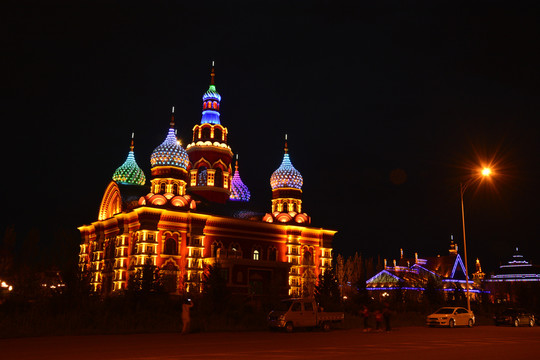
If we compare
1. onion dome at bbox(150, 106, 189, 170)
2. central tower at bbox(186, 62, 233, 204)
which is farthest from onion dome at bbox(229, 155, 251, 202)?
onion dome at bbox(150, 106, 189, 170)

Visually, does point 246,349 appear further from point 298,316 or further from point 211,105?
point 211,105

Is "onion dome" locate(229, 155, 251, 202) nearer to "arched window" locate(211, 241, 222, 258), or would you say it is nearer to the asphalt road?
"arched window" locate(211, 241, 222, 258)

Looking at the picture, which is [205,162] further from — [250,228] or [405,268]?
[405,268]

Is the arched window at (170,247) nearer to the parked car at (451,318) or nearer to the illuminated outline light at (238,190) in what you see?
the illuminated outline light at (238,190)

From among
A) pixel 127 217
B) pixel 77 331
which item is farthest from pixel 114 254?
pixel 77 331

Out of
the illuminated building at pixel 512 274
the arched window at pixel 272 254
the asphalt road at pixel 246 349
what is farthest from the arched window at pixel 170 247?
the illuminated building at pixel 512 274

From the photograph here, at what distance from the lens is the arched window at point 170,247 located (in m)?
51.5

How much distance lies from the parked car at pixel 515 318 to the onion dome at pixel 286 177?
35576 mm

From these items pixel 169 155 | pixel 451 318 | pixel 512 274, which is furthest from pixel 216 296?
pixel 512 274

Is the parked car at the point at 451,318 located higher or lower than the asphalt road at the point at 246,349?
higher

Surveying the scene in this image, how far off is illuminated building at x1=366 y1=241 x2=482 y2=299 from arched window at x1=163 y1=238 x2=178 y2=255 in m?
38.2

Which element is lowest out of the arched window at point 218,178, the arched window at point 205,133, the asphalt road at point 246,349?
the asphalt road at point 246,349

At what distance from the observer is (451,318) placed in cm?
2884

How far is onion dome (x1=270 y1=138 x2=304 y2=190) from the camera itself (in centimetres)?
6506
